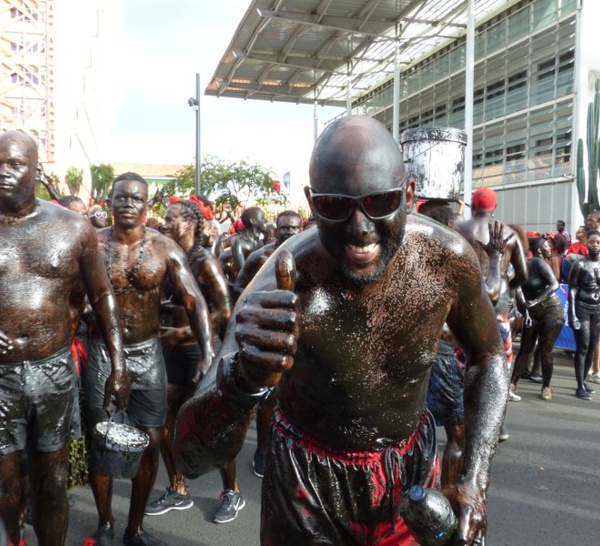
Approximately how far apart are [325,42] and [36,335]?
69.7ft

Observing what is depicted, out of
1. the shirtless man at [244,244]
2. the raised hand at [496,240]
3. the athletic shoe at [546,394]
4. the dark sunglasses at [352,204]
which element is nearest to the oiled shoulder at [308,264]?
the dark sunglasses at [352,204]

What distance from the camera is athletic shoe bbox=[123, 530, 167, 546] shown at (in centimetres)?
363

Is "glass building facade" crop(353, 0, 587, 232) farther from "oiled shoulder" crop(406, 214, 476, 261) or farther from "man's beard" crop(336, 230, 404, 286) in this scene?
"man's beard" crop(336, 230, 404, 286)

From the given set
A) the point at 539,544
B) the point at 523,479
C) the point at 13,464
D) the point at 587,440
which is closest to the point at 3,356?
the point at 13,464

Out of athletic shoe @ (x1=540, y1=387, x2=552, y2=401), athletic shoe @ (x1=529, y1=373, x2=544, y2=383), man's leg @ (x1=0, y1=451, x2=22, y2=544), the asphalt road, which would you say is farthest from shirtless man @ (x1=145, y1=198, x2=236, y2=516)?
athletic shoe @ (x1=529, y1=373, x2=544, y2=383)

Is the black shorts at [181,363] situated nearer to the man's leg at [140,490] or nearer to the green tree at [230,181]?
the man's leg at [140,490]

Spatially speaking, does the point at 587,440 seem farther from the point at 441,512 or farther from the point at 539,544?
the point at 441,512

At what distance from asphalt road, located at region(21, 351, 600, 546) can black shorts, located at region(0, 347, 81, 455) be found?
1.10 m

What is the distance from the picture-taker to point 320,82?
89.0ft

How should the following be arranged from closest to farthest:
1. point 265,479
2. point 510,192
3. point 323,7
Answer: point 265,479
point 323,7
point 510,192

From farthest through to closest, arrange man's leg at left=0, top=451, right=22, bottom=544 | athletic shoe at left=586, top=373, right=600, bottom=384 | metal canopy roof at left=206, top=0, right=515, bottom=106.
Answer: metal canopy roof at left=206, top=0, right=515, bottom=106, athletic shoe at left=586, top=373, right=600, bottom=384, man's leg at left=0, top=451, right=22, bottom=544

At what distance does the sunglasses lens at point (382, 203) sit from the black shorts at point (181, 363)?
307cm

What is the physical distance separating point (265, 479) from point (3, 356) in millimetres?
1584

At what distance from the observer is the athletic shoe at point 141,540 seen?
11.9ft
